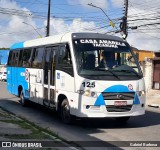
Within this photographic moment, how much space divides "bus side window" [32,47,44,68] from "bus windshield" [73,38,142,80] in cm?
271

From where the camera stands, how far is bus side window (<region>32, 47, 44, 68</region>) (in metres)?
13.2

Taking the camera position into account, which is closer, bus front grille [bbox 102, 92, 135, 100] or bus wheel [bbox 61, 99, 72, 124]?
bus front grille [bbox 102, 92, 135, 100]

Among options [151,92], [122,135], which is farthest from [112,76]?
[151,92]

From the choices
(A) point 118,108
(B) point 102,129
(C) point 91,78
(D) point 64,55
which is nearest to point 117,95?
(A) point 118,108

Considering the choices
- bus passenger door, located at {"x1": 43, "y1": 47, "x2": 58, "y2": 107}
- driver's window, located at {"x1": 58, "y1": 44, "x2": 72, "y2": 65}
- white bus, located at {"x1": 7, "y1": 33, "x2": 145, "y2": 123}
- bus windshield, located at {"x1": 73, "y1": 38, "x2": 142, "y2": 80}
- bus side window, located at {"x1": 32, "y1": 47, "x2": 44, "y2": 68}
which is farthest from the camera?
bus side window, located at {"x1": 32, "y1": 47, "x2": 44, "y2": 68}

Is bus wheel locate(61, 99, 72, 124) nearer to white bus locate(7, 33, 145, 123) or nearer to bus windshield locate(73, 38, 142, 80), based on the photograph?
white bus locate(7, 33, 145, 123)

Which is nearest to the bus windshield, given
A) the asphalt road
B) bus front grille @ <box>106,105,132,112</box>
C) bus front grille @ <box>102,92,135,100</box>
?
bus front grille @ <box>102,92,135,100</box>

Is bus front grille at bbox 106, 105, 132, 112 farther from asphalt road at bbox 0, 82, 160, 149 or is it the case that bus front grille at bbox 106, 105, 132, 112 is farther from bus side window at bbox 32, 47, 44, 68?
bus side window at bbox 32, 47, 44, 68

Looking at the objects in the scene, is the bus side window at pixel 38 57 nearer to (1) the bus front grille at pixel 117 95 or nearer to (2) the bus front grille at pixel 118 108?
(1) the bus front grille at pixel 117 95

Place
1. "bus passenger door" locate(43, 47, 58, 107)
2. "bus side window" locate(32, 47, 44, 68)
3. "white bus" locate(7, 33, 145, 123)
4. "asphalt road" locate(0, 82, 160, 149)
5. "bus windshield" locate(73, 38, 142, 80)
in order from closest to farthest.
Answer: "asphalt road" locate(0, 82, 160, 149), "white bus" locate(7, 33, 145, 123), "bus windshield" locate(73, 38, 142, 80), "bus passenger door" locate(43, 47, 58, 107), "bus side window" locate(32, 47, 44, 68)

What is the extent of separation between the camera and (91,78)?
9.98 meters

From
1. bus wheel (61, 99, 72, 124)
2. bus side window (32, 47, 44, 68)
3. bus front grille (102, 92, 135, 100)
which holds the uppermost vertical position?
bus side window (32, 47, 44, 68)

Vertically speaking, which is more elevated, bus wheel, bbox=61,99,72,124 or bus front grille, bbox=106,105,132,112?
bus front grille, bbox=106,105,132,112

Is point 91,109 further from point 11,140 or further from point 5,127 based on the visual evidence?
point 11,140
